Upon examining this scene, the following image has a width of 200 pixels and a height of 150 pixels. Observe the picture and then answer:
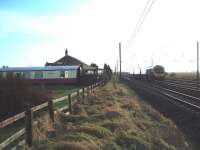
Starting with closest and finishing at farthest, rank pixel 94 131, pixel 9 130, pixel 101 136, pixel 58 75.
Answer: pixel 101 136
pixel 94 131
pixel 9 130
pixel 58 75

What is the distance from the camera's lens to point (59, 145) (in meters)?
8.48

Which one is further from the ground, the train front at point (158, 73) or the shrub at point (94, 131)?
the train front at point (158, 73)

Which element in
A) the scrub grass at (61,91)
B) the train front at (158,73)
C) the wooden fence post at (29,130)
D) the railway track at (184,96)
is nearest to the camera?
the wooden fence post at (29,130)

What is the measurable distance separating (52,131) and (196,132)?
6.27 meters

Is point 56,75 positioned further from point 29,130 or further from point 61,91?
point 29,130

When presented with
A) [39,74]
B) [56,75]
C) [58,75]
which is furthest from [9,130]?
[39,74]

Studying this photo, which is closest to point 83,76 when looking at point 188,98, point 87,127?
point 188,98

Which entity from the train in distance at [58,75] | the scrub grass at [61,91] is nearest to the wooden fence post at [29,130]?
the scrub grass at [61,91]

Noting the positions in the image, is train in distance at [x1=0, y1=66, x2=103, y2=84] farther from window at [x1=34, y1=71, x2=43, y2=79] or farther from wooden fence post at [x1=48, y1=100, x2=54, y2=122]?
wooden fence post at [x1=48, y1=100, x2=54, y2=122]

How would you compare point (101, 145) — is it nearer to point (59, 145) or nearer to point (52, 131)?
point (59, 145)

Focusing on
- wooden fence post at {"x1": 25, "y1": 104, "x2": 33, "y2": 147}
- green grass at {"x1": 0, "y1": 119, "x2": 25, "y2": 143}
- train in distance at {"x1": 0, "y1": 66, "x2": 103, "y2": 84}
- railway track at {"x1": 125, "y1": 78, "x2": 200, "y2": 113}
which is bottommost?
green grass at {"x1": 0, "y1": 119, "x2": 25, "y2": 143}

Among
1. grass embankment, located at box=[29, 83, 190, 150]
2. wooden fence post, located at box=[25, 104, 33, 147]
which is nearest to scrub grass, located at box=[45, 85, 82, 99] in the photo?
grass embankment, located at box=[29, 83, 190, 150]

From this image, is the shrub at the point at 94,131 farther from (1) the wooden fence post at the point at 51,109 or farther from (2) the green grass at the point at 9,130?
(2) the green grass at the point at 9,130

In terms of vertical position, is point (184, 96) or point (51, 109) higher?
point (51, 109)
